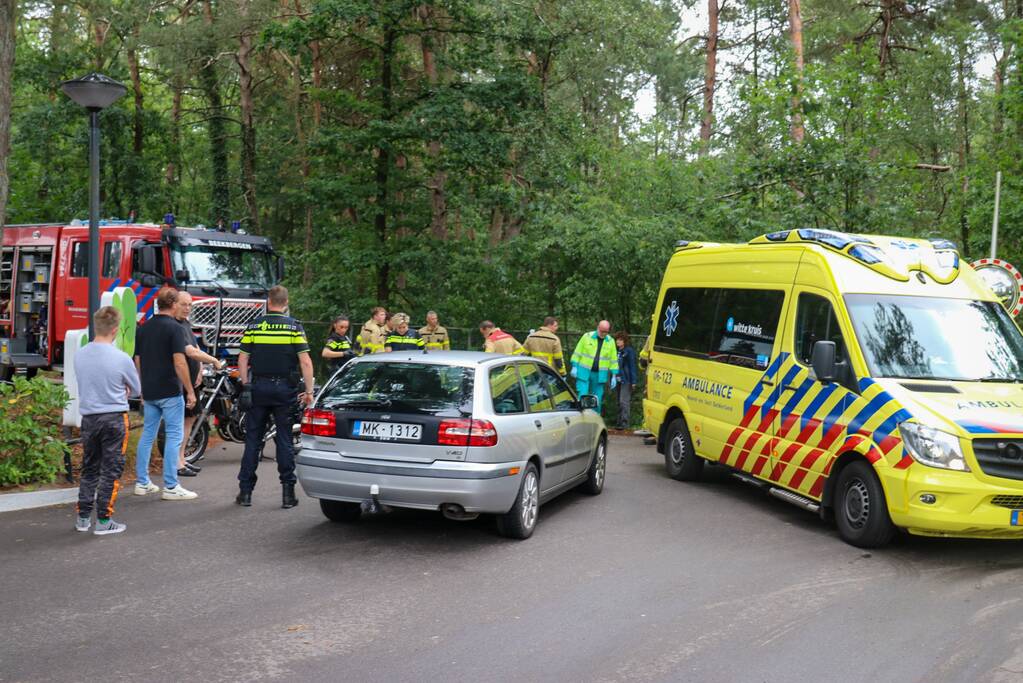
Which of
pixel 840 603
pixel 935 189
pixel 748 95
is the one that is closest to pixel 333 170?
pixel 748 95

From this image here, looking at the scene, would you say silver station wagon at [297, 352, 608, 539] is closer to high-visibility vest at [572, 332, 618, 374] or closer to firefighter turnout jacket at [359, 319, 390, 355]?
firefighter turnout jacket at [359, 319, 390, 355]

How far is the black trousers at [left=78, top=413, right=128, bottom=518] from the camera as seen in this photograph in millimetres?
7566

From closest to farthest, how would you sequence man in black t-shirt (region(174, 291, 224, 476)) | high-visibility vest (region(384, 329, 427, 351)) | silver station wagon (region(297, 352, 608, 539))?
1. silver station wagon (region(297, 352, 608, 539))
2. man in black t-shirt (region(174, 291, 224, 476))
3. high-visibility vest (region(384, 329, 427, 351))

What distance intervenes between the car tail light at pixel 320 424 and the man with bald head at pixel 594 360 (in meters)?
8.62

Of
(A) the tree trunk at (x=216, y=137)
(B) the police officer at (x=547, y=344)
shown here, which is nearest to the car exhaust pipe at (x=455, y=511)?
(B) the police officer at (x=547, y=344)

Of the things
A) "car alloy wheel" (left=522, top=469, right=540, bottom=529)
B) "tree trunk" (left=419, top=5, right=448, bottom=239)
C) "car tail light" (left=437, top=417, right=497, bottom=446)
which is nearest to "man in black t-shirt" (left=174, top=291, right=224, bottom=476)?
"car tail light" (left=437, top=417, right=497, bottom=446)

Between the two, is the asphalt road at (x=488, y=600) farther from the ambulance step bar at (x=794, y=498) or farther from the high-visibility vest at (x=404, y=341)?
the high-visibility vest at (x=404, y=341)

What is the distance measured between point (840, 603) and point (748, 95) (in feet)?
44.5

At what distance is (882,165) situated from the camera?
16547mm

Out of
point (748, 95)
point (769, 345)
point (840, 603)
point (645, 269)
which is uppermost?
point (748, 95)

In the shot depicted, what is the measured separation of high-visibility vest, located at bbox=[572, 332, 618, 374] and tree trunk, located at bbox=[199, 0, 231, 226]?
15403 mm

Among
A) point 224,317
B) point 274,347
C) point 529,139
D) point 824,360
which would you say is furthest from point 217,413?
point 529,139

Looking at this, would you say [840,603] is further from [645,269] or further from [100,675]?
[645,269]

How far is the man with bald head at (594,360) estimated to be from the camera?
15.9m
